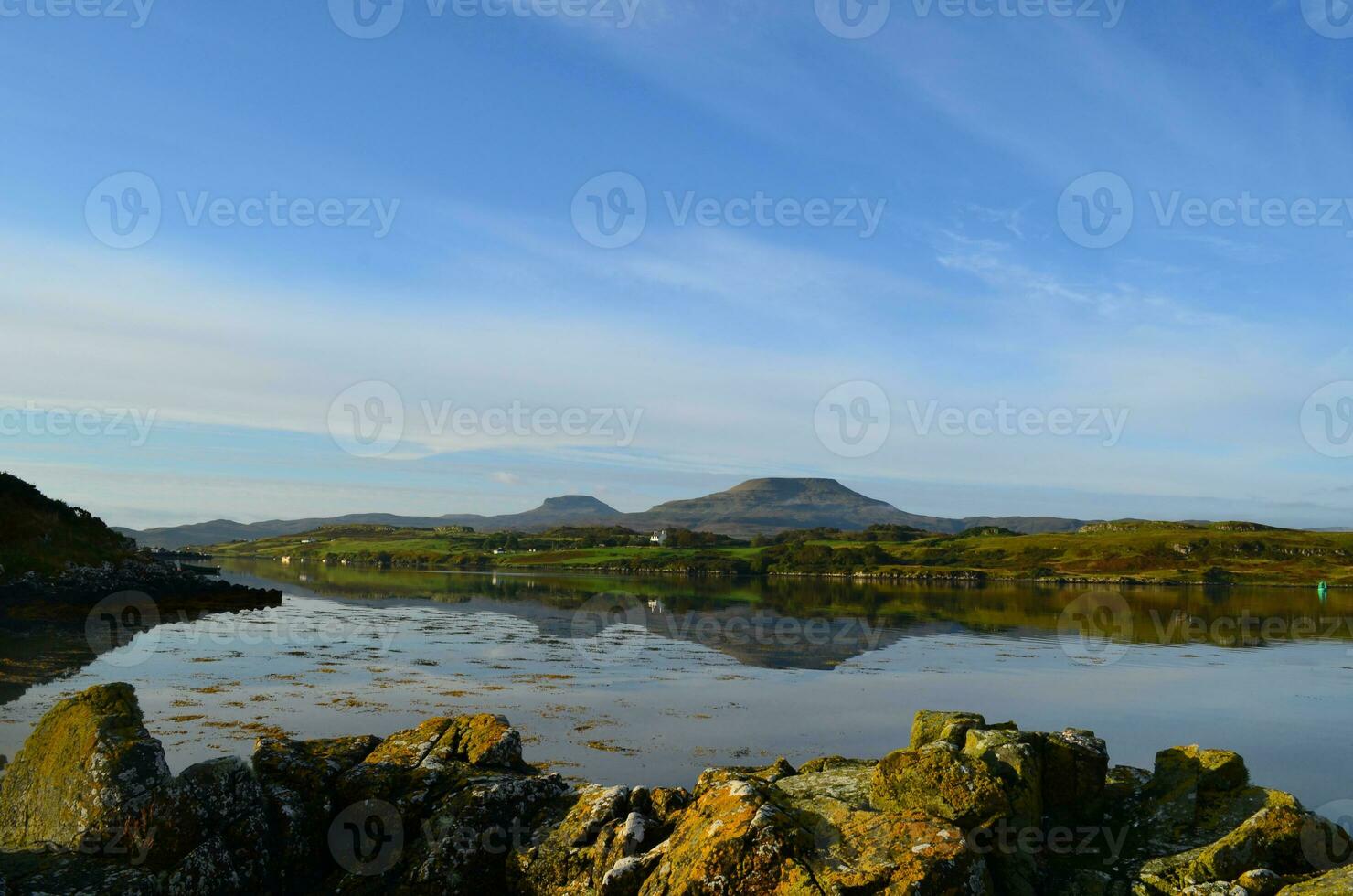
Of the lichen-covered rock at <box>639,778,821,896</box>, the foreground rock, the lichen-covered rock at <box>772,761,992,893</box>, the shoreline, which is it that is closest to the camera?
the lichen-covered rock at <box>772,761,992,893</box>

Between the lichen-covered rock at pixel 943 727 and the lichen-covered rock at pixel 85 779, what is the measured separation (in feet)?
39.5

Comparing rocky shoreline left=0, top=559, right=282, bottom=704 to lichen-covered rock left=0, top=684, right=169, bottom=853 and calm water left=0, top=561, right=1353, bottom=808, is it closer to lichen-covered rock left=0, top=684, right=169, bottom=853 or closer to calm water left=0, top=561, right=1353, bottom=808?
calm water left=0, top=561, right=1353, bottom=808

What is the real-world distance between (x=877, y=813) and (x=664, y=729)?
13667 mm

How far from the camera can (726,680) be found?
3412 cm

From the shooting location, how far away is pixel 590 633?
5197 cm

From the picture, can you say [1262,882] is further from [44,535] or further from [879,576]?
[879,576]

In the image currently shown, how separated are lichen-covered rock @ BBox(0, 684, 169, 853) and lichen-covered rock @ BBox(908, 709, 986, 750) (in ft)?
39.5

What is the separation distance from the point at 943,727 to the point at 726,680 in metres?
19.4

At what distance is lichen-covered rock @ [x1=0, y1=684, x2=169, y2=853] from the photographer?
1145 centimetres

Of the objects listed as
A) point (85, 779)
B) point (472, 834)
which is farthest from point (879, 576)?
point (85, 779)

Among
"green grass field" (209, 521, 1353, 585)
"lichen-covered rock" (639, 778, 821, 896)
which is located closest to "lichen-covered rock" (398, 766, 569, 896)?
"lichen-covered rock" (639, 778, 821, 896)

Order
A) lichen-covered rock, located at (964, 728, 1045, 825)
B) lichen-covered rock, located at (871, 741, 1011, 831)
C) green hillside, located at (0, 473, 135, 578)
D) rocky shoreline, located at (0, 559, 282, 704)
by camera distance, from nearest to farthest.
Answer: lichen-covered rock, located at (871, 741, 1011, 831), lichen-covered rock, located at (964, 728, 1045, 825), rocky shoreline, located at (0, 559, 282, 704), green hillside, located at (0, 473, 135, 578)

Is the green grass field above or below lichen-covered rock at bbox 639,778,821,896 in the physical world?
below

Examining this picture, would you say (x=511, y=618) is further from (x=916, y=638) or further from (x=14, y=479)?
(x=14, y=479)
